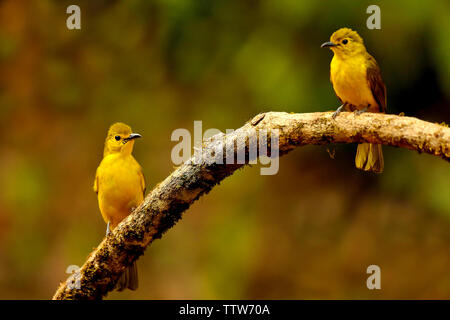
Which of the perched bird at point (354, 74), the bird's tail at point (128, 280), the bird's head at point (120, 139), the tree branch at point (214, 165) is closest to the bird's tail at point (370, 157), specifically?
the perched bird at point (354, 74)

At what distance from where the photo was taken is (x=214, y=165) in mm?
2541

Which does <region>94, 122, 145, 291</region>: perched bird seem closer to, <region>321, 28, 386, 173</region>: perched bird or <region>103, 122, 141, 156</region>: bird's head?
<region>103, 122, 141, 156</region>: bird's head

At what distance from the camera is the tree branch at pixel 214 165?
2.25 m

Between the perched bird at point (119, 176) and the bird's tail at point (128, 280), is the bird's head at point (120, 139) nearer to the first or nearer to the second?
the perched bird at point (119, 176)

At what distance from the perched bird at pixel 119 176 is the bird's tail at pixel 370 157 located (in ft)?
4.00

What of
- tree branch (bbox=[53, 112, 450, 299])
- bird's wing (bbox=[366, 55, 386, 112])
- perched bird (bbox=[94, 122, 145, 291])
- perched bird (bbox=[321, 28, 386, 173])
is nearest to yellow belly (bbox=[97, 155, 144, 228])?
perched bird (bbox=[94, 122, 145, 291])

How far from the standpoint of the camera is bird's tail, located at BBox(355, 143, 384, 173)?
2.85m

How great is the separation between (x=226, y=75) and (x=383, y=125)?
3.30m

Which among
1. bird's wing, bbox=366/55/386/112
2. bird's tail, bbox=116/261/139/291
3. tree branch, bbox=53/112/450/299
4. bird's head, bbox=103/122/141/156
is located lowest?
bird's tail, bbox=116/261/139/291

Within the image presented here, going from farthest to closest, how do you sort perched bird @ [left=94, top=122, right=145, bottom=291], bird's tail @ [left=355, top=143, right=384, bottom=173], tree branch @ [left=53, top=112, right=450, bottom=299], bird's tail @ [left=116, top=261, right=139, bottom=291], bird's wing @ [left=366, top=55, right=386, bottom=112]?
bird's tail @ [left=116, top=261, right=139, bottom=291], perched bird @ [left=94, top=122, right=145, bottom=291], bird's tail @ [left=355, top=143, right=384, bottom=173], bird's wing @ [left=366, top=55, right=386, bottom=112], tree branch @ [left=53, top=112, right=450, bottom=299]

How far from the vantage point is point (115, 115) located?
564cm

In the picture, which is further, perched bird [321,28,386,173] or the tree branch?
perched bird [321,28,386,173]

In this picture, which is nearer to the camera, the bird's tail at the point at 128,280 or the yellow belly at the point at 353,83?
the yellow belly at the point at 353,83

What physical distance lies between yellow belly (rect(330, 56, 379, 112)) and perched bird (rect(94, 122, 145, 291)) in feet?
3.73
